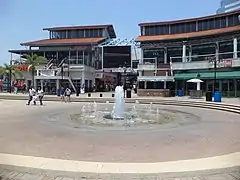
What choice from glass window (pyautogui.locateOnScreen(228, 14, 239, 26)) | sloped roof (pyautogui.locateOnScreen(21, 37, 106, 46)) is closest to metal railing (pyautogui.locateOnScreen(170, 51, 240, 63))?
glass window (pyautogui.locateOnScreen(228, 14, 239, 26))

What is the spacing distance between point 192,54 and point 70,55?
22.9 metres

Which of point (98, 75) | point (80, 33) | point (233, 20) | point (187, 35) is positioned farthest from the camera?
point (80, 33)

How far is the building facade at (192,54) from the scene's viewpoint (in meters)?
39.1

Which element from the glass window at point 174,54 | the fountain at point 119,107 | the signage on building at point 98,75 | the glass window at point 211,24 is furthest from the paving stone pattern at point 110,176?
the signage on building at point 98,75

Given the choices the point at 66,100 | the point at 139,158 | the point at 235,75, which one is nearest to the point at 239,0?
the point at 235,75

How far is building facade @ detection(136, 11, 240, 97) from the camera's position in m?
39.1

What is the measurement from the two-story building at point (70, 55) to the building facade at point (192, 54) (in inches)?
435

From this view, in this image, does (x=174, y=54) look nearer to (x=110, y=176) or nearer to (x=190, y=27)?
(x=190, y=27)

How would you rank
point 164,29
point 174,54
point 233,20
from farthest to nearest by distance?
point 164,29 → point 174,54 → point 233,20

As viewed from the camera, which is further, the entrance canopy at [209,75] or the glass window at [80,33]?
the glass window at [80,33]

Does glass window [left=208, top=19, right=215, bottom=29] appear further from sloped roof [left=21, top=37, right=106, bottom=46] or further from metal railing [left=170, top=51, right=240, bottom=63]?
sloped roof [left=21, top=37, right=106, bottom=46]

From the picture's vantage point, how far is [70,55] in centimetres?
5644

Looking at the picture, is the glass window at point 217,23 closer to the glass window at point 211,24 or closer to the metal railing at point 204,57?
the glass window at point 211,24

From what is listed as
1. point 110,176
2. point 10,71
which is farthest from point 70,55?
point 110,176
